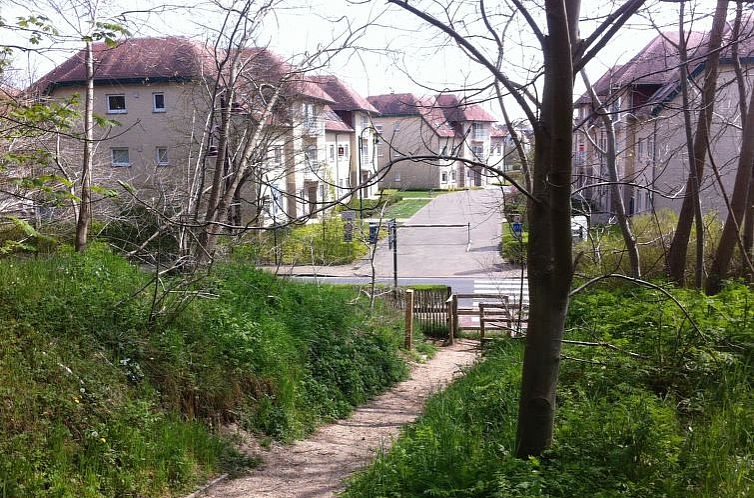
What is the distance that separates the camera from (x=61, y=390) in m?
6.93

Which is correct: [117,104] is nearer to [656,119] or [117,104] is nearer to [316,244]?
[316,244]

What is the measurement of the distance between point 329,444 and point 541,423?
5630 mm

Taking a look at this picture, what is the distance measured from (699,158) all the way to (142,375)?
8.72 metres

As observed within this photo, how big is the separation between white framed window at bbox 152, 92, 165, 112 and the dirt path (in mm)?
19946

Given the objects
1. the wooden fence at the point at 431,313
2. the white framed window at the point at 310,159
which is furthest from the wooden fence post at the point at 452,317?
the white framed window at the point at 310,159

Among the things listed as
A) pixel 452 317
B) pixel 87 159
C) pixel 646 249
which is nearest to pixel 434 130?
pixel 87 159

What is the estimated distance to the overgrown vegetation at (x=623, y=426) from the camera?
3.91 metres

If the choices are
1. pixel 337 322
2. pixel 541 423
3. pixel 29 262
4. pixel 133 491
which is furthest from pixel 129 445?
pixel 337 322

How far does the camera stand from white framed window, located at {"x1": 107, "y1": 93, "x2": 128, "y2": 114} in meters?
30.0

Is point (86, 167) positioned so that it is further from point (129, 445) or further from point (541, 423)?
point (541, 423)

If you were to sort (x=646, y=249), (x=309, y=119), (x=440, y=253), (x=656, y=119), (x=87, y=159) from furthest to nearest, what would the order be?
(x=440, y=253), (x=309, y=119), (x=646, y=249), (x=87, y=159), (x=656, y=119)

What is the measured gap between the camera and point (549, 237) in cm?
405

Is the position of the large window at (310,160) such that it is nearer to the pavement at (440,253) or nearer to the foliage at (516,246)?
the foliage at (516,246)

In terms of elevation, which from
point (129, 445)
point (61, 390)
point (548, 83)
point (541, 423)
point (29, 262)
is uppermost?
point (548, 83)
